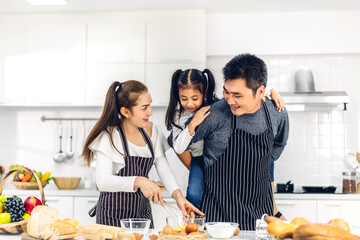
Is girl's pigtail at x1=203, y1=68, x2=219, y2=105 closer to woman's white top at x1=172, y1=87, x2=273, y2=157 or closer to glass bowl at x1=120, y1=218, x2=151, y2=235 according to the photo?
woman's white top at x1=172, y1=87, x2=273, y2=157

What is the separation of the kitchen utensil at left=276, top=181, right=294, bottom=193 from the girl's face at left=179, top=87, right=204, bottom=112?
1.87 metres

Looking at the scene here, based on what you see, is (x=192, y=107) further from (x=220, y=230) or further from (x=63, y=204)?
(x=63, y=204)

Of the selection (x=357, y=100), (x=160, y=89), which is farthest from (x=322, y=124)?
(x=160, y=89)

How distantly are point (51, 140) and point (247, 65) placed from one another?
3.07m

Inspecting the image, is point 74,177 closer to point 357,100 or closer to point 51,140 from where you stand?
point 51,140

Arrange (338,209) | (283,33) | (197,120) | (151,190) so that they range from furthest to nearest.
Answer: (283,33) < (338,209) < (197,120) < (151,190)

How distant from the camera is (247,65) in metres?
2.26

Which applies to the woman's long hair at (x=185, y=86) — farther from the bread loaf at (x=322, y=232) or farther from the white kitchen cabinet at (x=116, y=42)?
the white kitchen cabinet at (x=116, y=42)

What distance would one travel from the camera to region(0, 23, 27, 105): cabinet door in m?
4.57

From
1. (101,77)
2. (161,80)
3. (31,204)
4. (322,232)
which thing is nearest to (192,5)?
(161,80)

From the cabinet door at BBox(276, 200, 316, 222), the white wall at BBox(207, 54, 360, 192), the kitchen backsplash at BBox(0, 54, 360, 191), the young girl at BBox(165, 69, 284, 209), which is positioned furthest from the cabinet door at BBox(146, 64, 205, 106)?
the young girl at BBox(165, 69, 284, 209)

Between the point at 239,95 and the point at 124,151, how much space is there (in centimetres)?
66

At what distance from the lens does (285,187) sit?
13.7 feet

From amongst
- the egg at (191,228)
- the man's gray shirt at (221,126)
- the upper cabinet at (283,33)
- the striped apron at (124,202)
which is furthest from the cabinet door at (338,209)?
the egg at (191,228)
